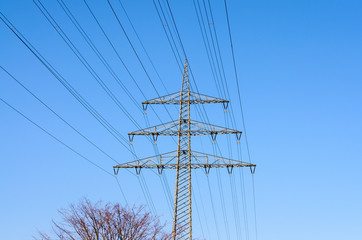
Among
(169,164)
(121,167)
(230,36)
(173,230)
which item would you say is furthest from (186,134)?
(230,36)

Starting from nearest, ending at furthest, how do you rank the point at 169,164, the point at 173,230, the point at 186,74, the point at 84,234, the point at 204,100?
1. the point at 84,234
2. the point at 173,230
3. the point at 169,164
4. the point at 204,100
5. the point at 186,74

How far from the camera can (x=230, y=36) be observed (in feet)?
61.5

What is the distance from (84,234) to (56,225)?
2017mm

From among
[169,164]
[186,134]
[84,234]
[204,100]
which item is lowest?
[84,234]

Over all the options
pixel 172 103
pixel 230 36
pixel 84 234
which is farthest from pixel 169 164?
pixel 230 36

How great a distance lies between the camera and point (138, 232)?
2781 cm

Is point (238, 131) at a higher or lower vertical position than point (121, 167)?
higher

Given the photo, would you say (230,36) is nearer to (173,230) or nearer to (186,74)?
(173,230)

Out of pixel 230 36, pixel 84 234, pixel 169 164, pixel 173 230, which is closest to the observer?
pixel 230 36

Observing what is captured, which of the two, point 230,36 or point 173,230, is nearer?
point 230,36

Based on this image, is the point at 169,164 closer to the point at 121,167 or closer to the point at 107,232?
the point at 121,167

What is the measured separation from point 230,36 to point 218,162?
14.2m

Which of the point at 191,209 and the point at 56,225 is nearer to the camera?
the point at 56,225

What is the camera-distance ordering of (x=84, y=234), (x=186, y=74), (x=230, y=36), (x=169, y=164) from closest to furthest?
(x=230, y=36) → (x=84, y=234) → (x=169, y=164) → (x=186, y=74)
